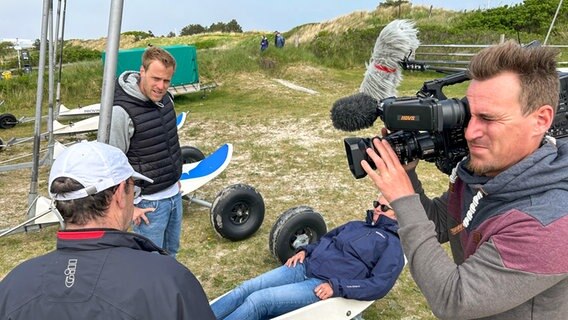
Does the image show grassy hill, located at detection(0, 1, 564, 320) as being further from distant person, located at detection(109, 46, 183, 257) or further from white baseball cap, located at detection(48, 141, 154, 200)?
white baseball cap, located at detection(48, 141, 154, 200)

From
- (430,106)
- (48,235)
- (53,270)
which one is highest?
(430,106)

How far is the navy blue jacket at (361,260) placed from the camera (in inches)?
104

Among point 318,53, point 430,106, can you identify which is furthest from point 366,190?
point 318,53

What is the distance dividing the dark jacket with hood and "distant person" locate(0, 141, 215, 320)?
2.24 ft

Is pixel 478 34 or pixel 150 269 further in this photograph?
pixel 478 34

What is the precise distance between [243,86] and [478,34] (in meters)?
11.8

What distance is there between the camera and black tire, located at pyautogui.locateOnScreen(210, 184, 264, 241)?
4.22 m

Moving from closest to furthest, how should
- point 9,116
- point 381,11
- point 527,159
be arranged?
point 527,159, point 9,116, point 381,11

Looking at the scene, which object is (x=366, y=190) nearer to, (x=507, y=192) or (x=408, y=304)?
(x=408, y=304)

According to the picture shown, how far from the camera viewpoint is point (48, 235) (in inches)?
183

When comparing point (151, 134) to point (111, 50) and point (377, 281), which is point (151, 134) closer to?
point (111, 50)

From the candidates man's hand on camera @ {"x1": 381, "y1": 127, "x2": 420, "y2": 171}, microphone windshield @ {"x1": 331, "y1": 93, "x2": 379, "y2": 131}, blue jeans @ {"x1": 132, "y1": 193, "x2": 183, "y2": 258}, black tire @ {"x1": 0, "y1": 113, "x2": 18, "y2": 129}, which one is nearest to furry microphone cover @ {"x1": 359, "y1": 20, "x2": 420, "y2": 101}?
microphone windshield @ {"x1": 331, "y1": 93, "x2": 379, "y2": 131}

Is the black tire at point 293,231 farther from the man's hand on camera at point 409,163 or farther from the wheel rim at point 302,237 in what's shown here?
the man's hand on camera at point 409,163

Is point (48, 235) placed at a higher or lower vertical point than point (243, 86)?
lower
